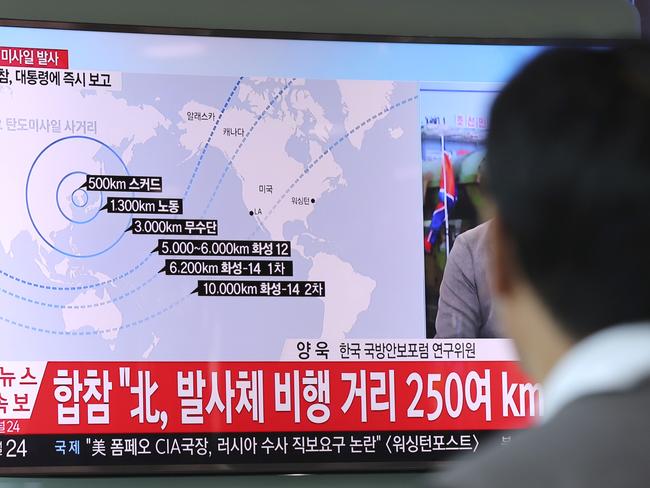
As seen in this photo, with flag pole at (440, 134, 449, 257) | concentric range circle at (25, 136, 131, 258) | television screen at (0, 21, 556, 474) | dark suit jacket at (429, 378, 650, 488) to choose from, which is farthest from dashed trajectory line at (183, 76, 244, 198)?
dark suit jacket at (429, 378, 650, 488)

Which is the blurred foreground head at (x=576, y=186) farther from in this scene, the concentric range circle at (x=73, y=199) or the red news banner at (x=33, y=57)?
the red news banner at (x=33, y=57)

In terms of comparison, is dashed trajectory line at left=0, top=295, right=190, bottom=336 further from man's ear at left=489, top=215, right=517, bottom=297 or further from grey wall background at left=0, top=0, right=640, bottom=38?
man's ear at left=489, top=215, right=517, bottom=297

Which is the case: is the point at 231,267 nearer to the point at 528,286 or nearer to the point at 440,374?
the point at 440,374

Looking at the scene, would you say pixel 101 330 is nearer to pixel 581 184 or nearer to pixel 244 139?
pixel 244 139

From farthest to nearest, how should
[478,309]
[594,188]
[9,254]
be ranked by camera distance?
[478,309], [9,254], [594,188]

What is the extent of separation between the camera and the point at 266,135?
9.12 feet

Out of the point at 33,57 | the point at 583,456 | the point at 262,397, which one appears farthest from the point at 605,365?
the point at 33,57

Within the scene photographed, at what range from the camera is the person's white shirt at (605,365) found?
2.22 ft

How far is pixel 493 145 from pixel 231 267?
2.02 metres

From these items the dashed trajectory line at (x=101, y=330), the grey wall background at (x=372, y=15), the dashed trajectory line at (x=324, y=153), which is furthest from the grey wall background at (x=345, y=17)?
the dashed trajectory line at (x=101, y=330)

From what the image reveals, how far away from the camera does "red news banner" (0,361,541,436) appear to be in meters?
2.60

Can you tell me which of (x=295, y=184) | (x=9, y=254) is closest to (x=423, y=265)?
(x=295, y=184)

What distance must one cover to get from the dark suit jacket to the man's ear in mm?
121

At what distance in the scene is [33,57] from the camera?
269 centimetres
